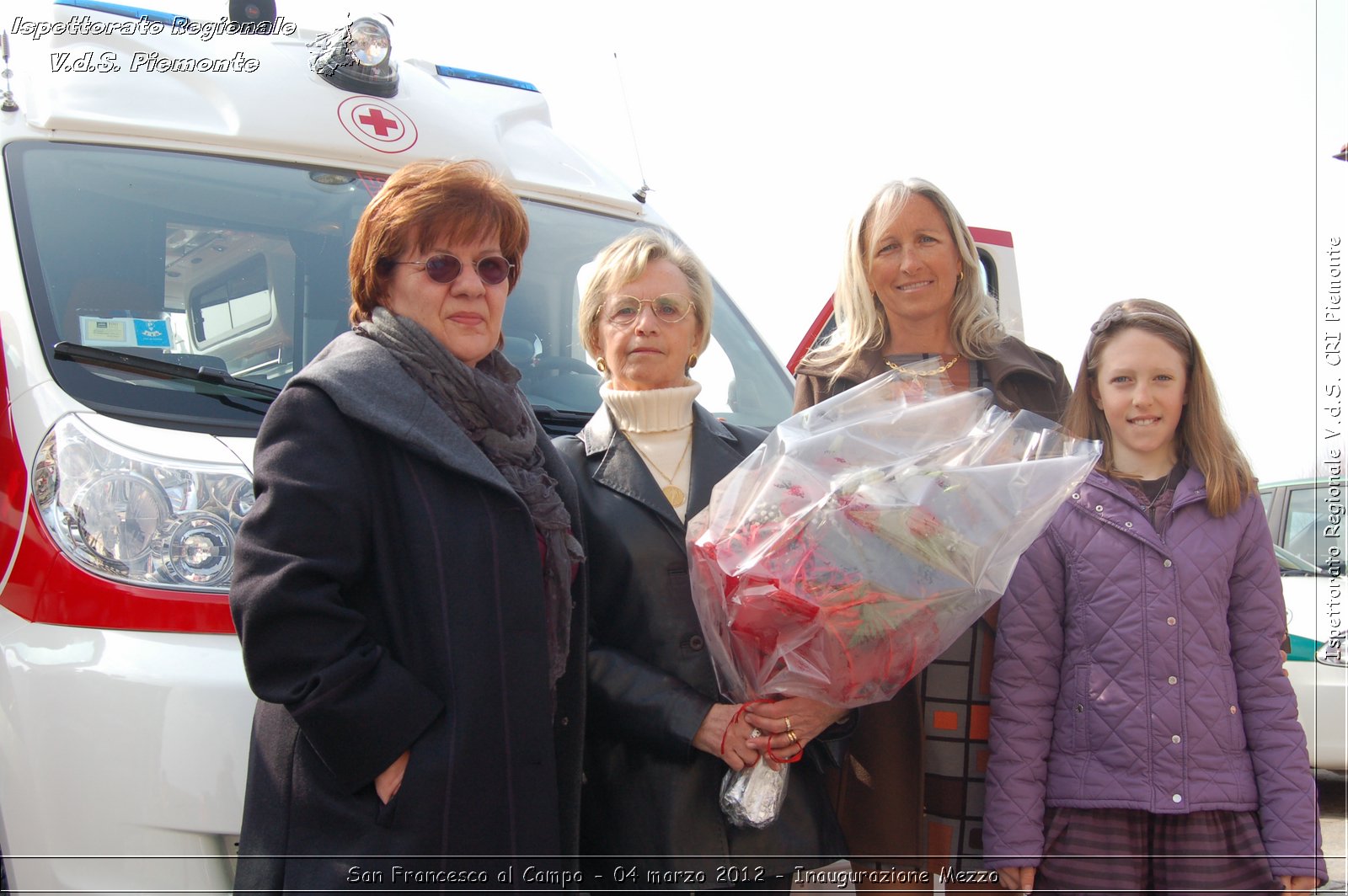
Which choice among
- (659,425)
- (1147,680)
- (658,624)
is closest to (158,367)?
(659,425)

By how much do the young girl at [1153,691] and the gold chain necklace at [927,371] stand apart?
0.43 metres

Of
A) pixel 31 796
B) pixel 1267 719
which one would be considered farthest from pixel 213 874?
pixel 1267 719

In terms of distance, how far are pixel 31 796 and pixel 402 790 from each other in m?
0.98

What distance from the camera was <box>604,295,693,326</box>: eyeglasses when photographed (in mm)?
2590

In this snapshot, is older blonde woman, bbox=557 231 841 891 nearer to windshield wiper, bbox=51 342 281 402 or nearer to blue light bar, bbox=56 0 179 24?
windshield wiper, bbox=51 342 281 402

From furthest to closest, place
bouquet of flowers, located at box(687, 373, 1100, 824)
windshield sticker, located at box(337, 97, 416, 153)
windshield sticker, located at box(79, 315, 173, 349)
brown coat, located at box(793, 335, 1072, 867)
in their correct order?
windshield sticker, located at box(337, 97, 416, 153) → windshield sticker, located at box(79, 315, 173, 349) → brown coat, located at box(793, 335, 1072, 867) → bouquet of flowers, located at box(687, 373, 1100, 824)

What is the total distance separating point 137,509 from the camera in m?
2.34

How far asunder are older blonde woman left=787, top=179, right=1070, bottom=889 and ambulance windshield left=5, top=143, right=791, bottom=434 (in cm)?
75

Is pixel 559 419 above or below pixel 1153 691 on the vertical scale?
above

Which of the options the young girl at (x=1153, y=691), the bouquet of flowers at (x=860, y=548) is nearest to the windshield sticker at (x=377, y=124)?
the bouquet of flowers at (x=860, y=548)

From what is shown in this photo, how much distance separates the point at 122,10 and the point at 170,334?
1405 mm

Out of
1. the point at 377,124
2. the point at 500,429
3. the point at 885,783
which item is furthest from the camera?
the point at 377,124

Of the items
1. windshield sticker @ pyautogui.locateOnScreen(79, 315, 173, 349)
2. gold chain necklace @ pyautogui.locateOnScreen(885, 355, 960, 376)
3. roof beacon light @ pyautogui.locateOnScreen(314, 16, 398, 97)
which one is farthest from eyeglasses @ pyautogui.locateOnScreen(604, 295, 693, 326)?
roof beacon light @ pyautogui.locateOnScreen(314, 16, 398, 97)

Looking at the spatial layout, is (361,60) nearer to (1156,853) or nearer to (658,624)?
(658,624)
